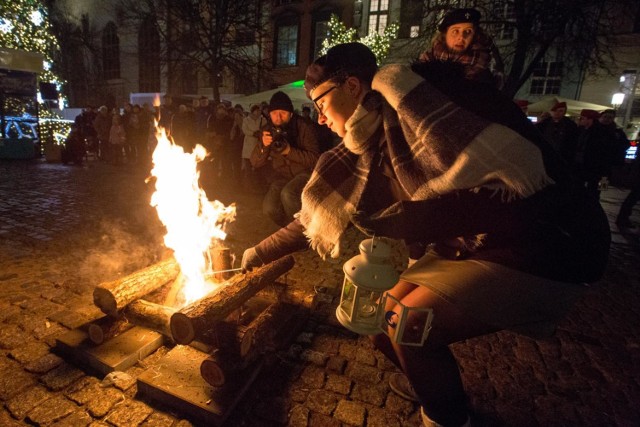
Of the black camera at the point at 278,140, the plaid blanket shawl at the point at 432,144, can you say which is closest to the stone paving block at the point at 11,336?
the plaid blanket shawl at the point at 432,144

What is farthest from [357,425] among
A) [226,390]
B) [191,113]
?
[191,113]

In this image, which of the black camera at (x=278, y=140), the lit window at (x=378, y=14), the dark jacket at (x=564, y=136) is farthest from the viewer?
the lit window at (x=378, y=14)

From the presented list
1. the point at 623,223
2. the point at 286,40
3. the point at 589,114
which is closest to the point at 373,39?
the point at 286,40

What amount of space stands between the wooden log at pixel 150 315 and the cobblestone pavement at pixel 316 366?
0.22 metres

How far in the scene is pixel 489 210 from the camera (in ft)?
5.24

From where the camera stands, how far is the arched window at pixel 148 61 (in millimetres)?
30219

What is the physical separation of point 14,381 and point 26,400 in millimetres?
262

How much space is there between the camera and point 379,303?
1.89m

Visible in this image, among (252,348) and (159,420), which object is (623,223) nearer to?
(252,348)

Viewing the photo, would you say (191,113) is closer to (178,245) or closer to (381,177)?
(178,245)

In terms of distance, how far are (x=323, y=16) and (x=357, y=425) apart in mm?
28630

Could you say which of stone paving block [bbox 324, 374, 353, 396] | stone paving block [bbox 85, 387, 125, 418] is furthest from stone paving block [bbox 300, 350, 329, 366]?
stone paving block [bbox 85, 387, 125, 418]

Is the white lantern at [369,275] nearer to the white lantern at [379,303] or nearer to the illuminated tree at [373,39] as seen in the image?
the white lantern at [379,303]

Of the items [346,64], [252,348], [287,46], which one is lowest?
[252,348]
